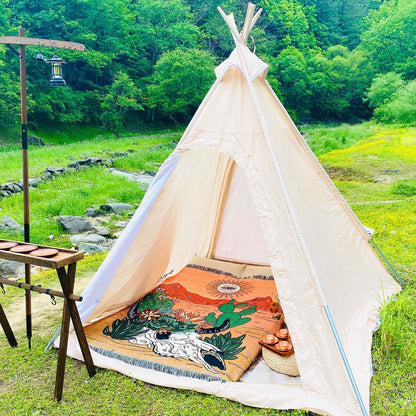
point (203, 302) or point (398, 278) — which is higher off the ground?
point (398, 278)

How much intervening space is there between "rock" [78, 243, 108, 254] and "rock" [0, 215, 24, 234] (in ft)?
3.74

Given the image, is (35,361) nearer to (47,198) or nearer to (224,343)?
(224,343)

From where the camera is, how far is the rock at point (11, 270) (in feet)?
17.1

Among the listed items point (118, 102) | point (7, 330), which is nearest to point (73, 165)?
point (7, 330)

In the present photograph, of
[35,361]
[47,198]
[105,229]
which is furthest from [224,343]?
[47,198]

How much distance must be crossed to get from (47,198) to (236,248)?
5.20 meters

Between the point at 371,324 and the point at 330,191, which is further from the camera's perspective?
the point at 330,191

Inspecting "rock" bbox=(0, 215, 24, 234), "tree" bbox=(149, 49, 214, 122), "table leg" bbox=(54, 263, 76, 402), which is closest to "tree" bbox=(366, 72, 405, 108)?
"tree" bbox=(149, 49, 214, 122)

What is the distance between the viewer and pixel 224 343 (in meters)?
3.30

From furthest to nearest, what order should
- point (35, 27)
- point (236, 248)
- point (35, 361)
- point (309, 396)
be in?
1. point (35, 27)
2. point (236, 248)
3. point (35, 361)
4. point (309, 396)

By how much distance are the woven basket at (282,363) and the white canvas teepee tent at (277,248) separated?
6 cm

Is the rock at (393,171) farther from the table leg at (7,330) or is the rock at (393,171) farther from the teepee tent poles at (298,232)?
the table leg at (7,330)

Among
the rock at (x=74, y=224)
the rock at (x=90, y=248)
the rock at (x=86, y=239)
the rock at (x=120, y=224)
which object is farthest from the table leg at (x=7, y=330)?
the rock at (x=120, y=224)

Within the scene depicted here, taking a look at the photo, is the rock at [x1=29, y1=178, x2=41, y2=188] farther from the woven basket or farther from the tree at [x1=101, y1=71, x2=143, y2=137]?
the tree at [x1=101, y1=71, x2=143, y2=137]
